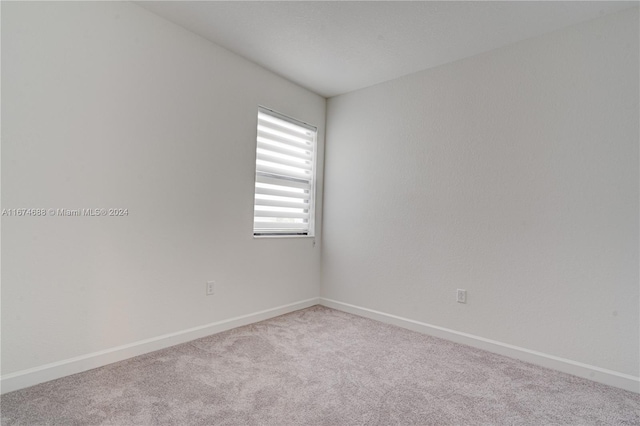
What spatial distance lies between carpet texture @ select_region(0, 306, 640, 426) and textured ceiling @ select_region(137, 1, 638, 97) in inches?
98.1

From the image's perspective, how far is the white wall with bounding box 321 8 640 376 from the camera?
2260 millimetres

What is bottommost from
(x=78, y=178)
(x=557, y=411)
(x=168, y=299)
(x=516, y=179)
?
(x=557, y=411)

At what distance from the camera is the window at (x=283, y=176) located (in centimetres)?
334

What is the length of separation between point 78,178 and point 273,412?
6.08ft

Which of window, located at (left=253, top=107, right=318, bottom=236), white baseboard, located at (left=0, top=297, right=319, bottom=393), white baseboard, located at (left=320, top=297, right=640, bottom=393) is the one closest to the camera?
white baseboard, located at (left=0, top=297, right=319, bottom=393)

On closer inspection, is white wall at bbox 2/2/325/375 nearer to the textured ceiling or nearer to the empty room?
the empty room

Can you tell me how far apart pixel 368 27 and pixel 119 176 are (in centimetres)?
212

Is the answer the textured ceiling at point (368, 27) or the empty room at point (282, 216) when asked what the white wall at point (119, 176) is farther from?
the textured ceiling at point (368, 27)

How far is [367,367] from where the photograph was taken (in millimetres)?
2336

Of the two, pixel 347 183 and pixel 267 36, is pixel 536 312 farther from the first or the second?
pixel 267 36

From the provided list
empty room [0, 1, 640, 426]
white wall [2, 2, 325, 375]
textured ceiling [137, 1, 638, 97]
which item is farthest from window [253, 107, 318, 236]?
textured ceiling [137, 1, 638, 97]

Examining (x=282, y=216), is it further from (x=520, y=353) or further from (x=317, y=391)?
(x=520, y=353)

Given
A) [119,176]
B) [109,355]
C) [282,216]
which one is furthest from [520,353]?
[119,176]

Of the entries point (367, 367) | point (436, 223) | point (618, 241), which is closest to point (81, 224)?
point (367, 367)
